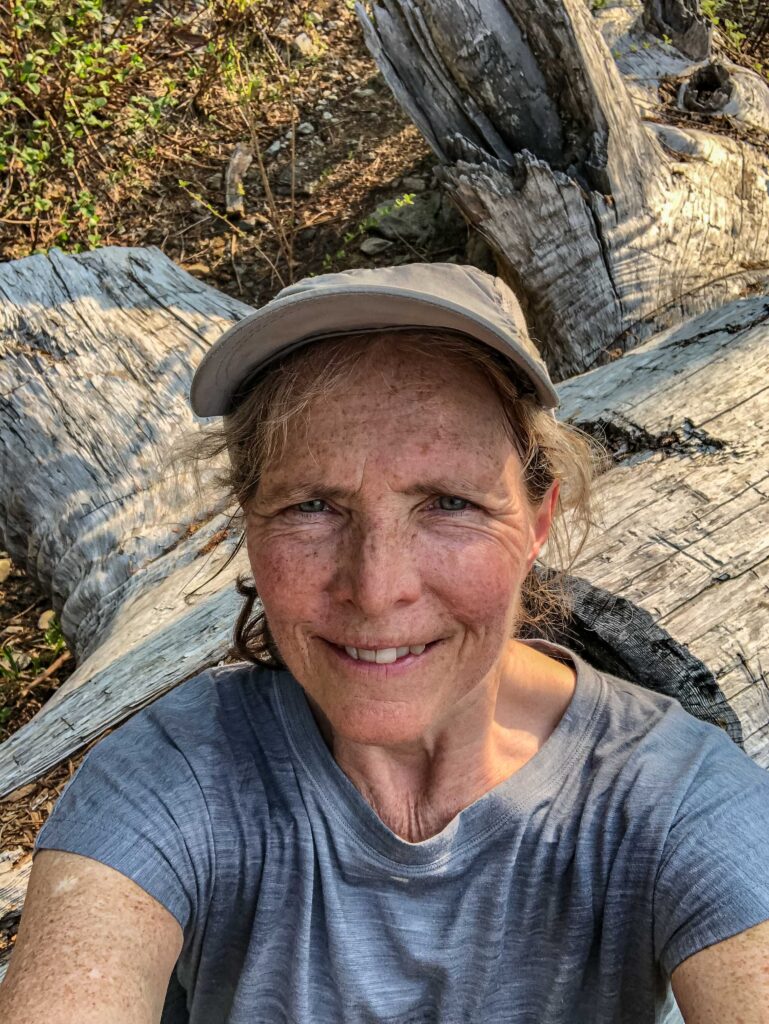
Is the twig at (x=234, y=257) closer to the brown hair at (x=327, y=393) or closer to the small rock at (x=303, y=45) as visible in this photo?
the small rock at (x=303, y=45)

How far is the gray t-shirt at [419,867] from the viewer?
1.66m

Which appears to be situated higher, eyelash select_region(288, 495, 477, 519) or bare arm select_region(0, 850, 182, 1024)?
eyelash select_region(288, 495, 477, 519)


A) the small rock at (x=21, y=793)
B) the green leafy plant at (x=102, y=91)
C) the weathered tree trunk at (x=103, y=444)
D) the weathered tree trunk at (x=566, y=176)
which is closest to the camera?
the small rock at (x=21, y=793)

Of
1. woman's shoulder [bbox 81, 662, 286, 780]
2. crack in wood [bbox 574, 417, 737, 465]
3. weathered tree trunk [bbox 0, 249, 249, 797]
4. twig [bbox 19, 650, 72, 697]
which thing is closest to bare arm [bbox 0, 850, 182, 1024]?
woman's shoulder [bbox 81, 662, 286, 780]

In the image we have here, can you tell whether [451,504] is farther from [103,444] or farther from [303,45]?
[303,45]

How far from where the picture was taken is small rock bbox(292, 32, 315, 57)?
20.9ft

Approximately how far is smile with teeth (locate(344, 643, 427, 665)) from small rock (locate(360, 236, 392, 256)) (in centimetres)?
414

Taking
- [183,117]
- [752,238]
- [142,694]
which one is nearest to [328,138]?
[183,117]

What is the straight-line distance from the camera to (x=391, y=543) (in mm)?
1576

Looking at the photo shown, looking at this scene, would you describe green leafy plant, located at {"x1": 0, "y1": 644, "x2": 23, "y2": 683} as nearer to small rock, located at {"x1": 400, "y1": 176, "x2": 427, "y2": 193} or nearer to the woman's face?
the woman's face

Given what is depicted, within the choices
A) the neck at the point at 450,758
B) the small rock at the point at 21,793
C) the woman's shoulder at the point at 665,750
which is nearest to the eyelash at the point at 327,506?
the neck at the point at 450,758

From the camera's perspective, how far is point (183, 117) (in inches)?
241

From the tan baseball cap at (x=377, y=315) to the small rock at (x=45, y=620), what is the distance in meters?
3.35

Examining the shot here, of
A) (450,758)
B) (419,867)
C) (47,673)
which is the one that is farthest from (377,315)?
(47,673)
